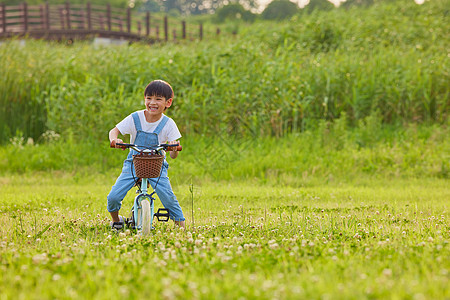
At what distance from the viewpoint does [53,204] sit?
27.8 ft

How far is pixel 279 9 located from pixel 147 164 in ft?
170

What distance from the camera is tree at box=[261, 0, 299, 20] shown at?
178 feet

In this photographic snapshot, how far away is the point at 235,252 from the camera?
4.59m

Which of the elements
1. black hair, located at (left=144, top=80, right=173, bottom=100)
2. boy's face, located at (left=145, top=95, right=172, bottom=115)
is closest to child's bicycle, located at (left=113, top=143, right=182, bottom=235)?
boy's face, located at (left=145, top=95, right=172, bottom=115)

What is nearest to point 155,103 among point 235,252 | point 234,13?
point 235,252

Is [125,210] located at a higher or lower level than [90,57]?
lower

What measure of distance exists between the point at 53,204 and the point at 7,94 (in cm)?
711

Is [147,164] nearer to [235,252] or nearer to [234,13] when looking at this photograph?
[235,252]

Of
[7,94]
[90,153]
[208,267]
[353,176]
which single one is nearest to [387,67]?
[353,176]

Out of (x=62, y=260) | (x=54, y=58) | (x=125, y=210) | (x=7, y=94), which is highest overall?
(x=54, y=58)

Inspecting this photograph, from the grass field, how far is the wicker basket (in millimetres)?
683

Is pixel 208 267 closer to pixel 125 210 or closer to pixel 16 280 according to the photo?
pixel 16 280

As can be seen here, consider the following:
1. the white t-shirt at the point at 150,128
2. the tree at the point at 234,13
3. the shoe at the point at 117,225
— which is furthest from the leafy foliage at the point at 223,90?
the tree at the point at 234,13

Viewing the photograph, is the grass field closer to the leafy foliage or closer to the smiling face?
the smiling face
